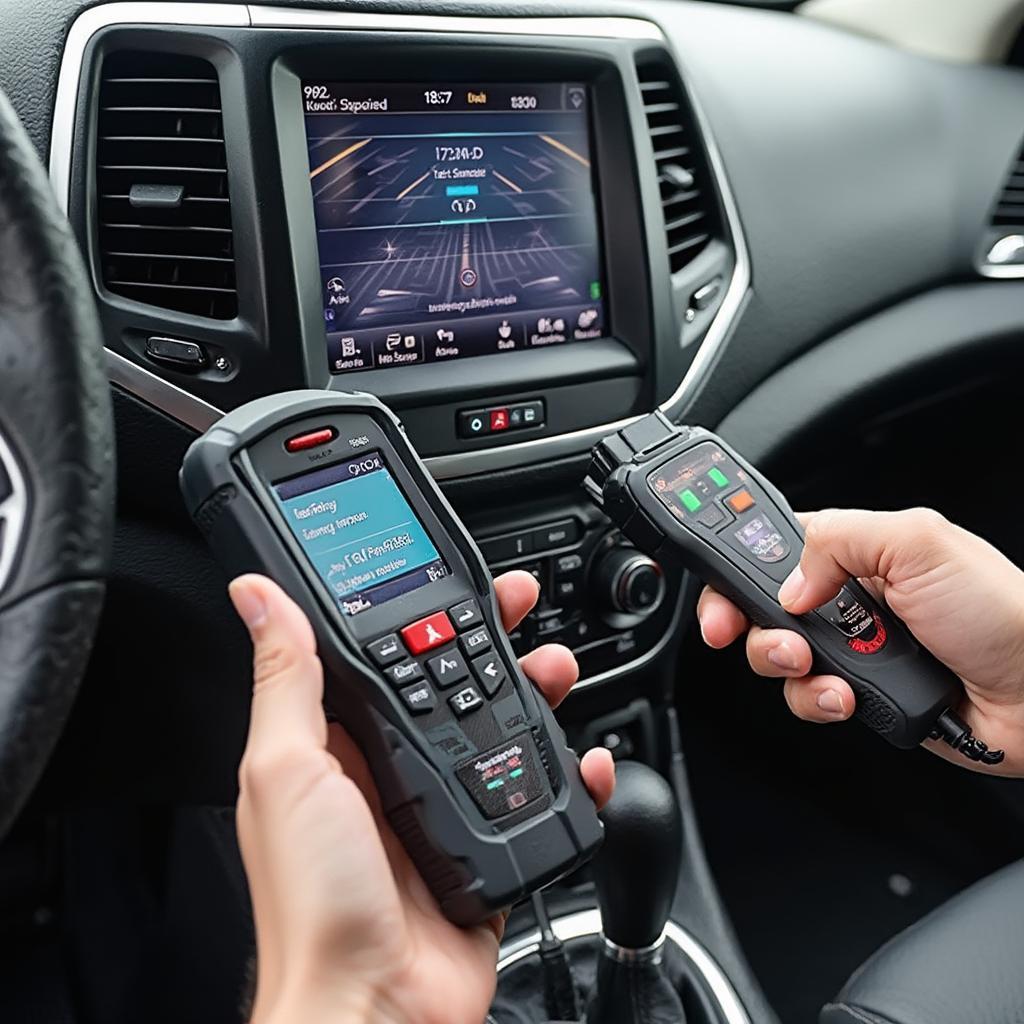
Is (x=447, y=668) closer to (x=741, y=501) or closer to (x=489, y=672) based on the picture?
(x=489, y=672)

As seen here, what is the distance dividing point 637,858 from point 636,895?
0.17ft

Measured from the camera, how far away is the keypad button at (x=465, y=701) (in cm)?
89

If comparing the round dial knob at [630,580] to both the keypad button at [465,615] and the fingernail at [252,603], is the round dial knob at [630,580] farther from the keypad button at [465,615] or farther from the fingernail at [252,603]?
the fingernail at [252,603]

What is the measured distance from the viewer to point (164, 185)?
3.49 feet

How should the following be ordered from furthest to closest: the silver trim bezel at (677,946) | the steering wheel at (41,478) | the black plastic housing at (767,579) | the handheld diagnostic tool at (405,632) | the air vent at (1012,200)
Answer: the air vent at (1012,200), the silver trim bezel at (677,946), the black plastic housing at (767,579), the handheld diagnostic tool at (405,632), the steering wheel at (41,478)

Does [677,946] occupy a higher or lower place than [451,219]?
lower

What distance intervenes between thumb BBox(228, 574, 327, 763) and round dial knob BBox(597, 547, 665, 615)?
0.63 m

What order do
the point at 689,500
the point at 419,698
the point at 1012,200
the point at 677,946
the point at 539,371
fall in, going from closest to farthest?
the point at 419,698 < the point at 689,500 < the point at 539,371 < the point at 677,946 < the point at 1012,200

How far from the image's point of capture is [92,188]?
104 cm

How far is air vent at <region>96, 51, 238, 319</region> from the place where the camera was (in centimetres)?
105

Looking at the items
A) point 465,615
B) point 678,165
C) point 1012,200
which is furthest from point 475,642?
point 1012,200

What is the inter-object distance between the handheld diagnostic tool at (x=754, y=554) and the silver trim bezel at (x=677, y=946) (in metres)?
0.39

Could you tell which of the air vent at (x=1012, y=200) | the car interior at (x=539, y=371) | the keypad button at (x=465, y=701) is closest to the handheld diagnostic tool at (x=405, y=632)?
the keypad button at (x=465, y=701)

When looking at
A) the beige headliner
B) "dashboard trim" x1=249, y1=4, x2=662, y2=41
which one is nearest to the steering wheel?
"dashboard trim" x1=249, y1=4, x2=662, y2=41
